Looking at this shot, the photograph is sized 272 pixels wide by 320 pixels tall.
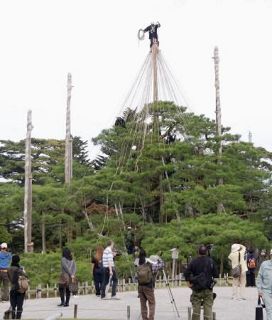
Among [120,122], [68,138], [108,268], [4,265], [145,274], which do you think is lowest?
[108,268]

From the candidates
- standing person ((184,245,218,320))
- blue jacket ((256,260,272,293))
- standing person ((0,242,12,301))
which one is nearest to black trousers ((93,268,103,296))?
standing person ((0,242,12,301))

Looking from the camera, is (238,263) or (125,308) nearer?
(125,308)

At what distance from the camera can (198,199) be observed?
2353cm

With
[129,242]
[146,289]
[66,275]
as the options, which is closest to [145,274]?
[146,289]

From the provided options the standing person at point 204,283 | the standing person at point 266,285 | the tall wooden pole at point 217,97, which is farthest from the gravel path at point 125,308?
the tall wooden pole at point 217,97

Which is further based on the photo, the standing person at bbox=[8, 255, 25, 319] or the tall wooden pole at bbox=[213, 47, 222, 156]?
the tall wooden pole at bbox=[213, 47, 222, 156]

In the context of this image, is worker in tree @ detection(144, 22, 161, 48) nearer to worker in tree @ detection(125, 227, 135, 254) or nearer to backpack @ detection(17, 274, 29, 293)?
worker in tree @ detection(125, 227, 135, 254)

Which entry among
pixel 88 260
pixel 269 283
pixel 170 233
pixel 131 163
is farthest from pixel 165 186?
pixel 269 283

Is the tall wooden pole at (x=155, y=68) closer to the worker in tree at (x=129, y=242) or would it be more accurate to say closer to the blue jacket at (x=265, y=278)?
the worker in tree at (x=129, y=242)

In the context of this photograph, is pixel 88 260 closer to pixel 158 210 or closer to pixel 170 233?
pixel 170 233

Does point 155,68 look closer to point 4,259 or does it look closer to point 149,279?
point 4,259

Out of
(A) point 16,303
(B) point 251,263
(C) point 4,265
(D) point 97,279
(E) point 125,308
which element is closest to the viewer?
(A) point 16,303

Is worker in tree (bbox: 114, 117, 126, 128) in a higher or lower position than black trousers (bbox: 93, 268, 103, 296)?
higher

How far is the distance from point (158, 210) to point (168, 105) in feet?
15.8
